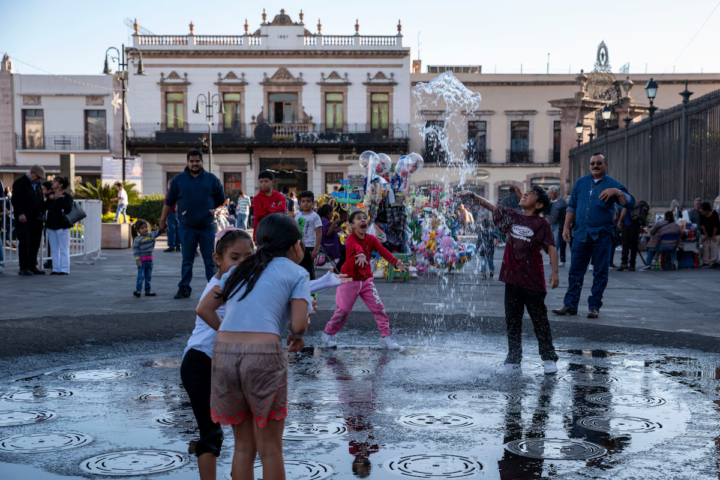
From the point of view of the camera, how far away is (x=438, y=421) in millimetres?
4422

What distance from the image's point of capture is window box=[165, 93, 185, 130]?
42.3 m

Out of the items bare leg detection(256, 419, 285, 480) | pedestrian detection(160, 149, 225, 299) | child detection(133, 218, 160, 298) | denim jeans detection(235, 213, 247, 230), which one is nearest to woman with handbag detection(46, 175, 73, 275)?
child detection(133, 218, 160, 298)

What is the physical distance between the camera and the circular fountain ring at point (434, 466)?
138 inches

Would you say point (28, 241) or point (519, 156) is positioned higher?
point (519, 156)

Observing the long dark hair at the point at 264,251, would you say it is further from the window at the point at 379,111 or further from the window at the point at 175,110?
the window at the point at 175,110

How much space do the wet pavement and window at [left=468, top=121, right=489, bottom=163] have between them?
36.4 m

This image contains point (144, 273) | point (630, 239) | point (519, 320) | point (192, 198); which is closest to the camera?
point (519, 320)

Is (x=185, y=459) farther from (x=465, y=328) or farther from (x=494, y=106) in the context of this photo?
(x=494, y=106)

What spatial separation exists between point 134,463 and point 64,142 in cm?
4202

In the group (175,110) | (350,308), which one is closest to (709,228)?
(350,308)

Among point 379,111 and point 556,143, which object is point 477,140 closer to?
point 556,143

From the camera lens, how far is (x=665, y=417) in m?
4.54

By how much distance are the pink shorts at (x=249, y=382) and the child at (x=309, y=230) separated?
19.3 ft

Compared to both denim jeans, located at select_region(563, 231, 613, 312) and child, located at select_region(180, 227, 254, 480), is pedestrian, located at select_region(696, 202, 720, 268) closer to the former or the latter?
denim jeans, located at select_region(563, 231, 613, 312)
